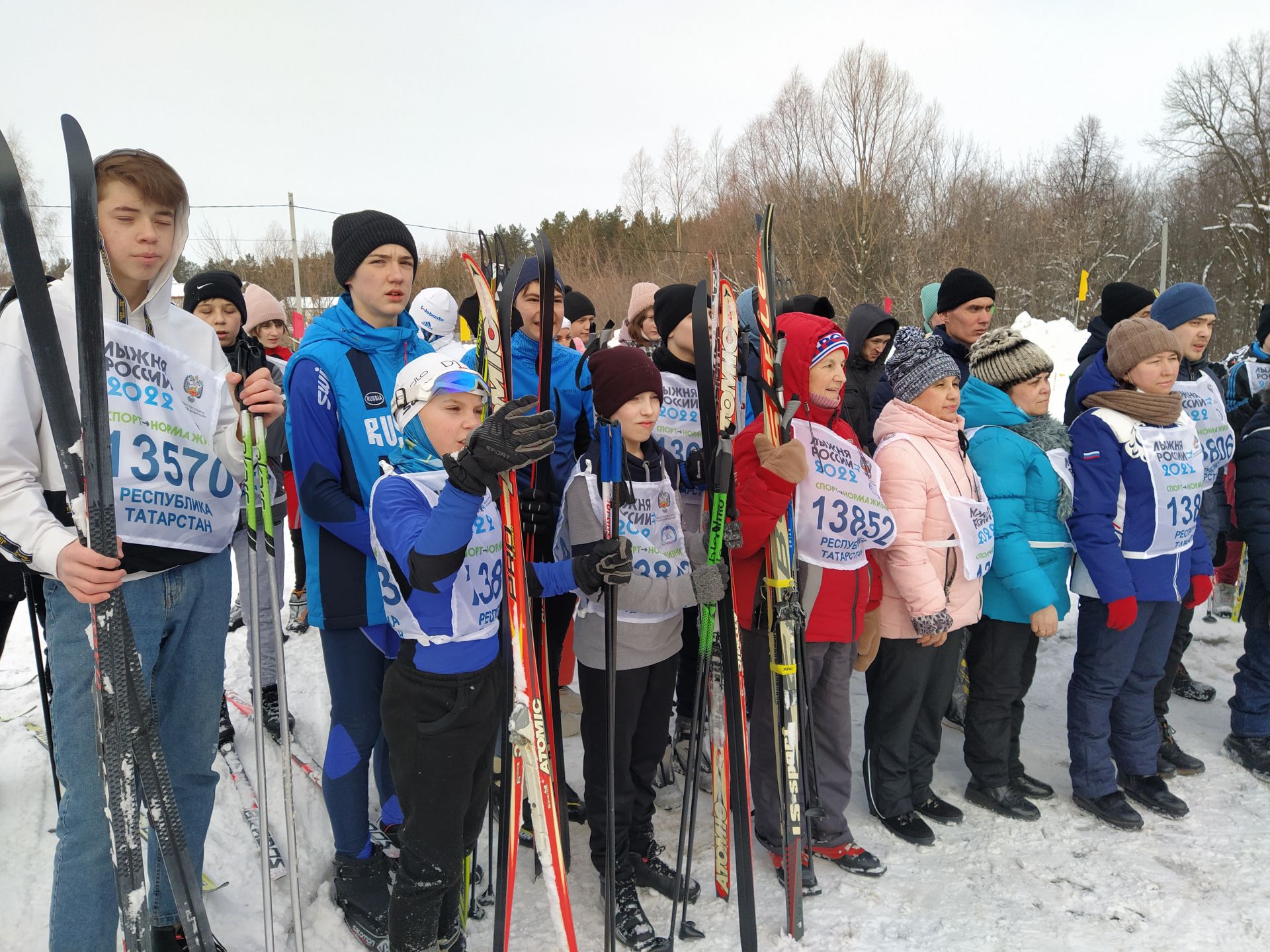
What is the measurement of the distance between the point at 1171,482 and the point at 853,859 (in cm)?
203

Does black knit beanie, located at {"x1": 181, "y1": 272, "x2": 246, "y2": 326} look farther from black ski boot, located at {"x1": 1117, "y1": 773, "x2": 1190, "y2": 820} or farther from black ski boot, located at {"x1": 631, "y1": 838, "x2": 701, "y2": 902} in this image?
black ski boot, located at {"x1": 1117, "y1": 773, "x2": 1190, "y2": 820}

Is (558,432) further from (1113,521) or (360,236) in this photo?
(1113,521)

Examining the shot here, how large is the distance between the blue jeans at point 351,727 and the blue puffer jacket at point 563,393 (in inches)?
38.4

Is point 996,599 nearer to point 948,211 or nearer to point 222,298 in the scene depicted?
point 222,298

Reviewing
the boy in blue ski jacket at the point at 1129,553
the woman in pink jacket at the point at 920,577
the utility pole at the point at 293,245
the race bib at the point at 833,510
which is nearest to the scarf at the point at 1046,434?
the boy in blue ski jacket at the point at 1129,553

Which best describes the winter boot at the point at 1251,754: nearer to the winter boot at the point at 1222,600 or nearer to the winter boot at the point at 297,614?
the winter boot at the point at 1222,600

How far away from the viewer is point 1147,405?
124 inches

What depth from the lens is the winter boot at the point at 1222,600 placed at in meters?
5.20

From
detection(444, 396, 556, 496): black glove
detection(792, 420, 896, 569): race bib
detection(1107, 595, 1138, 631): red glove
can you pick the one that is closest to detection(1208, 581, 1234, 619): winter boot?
detection(1107, 595, 1138, 631): red glove

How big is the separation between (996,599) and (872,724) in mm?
739

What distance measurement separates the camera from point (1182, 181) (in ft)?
127

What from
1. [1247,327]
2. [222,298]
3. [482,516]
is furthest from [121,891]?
[1247,327]

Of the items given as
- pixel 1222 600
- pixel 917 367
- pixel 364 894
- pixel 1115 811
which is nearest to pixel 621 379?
pixel 917 367

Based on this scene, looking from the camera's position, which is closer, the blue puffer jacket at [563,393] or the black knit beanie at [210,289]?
the blue puffer jacket at [563,393]
